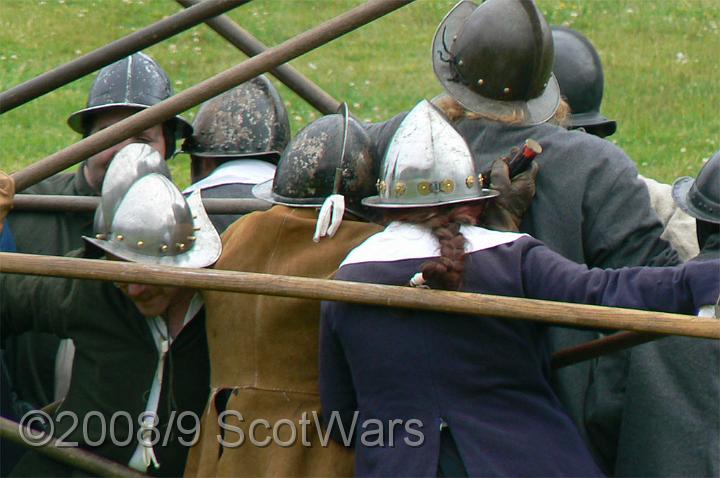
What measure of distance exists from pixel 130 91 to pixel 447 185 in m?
2.13

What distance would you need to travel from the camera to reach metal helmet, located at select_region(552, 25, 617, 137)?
5.83m

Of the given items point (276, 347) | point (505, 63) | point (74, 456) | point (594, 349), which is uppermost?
point (505, 63)

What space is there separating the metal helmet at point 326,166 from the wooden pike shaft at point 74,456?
95cm

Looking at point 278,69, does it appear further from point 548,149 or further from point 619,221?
point 619,221

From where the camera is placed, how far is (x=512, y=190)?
4.31m

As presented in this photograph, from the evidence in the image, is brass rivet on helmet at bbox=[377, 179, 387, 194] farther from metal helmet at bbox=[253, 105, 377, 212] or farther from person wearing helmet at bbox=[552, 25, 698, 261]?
person wearing helmet at bbox=[552, 25, 698, 261]

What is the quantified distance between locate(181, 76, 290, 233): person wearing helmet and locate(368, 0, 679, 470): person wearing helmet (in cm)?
80

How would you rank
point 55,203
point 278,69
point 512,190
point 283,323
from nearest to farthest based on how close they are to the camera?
point 283,323
point 512,190
point 55,203
point 278,69

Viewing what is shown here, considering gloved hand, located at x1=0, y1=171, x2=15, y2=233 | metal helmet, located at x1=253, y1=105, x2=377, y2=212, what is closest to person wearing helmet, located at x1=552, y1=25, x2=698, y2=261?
metal helmet, located at x1=253, y1=105, x2=377, y2=212

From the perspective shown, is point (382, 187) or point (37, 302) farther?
point (37, 302)

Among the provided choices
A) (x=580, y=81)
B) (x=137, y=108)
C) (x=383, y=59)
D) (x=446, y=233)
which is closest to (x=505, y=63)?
(x=446, y=233)

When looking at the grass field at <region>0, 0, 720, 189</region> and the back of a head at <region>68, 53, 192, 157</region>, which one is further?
the grass field at <region>0, 0, 720, 189</region>

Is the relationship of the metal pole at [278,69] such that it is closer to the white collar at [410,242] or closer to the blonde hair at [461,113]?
the blonde hair at [461,113]

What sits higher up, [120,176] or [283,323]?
[120,176]
